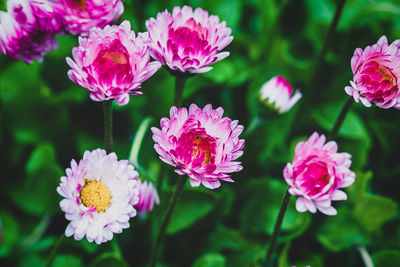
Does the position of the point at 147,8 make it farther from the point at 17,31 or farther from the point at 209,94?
A: the point at 17,31

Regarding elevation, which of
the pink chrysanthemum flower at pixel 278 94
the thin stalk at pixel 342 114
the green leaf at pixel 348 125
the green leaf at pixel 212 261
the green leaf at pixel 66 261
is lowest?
the green leaf at pixel 66 261

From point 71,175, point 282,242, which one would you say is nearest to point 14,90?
point 71,175

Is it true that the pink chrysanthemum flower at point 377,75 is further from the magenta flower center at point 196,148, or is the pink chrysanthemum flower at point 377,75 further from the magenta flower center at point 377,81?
the magenta flower center at point 196,148

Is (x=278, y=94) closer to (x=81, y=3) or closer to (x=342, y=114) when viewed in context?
(x=342, y=114)

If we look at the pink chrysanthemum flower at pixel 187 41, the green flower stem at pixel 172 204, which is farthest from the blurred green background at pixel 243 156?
the pink chrysanthemum flower at pixel 187 41

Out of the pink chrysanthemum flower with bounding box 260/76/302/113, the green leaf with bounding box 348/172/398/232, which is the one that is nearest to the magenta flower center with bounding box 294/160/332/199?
the pink chrysanthemum flower with bounding box 260/76/302/113

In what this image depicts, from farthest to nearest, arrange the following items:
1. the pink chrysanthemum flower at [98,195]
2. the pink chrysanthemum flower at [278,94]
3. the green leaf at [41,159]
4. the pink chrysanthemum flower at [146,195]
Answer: the green leaf at [41,159] < the pink chrysanthemum flower at [278,94] < the pink chrysanthemum flower at [146,195] < the pink chrysanthemum flower at [98,195]

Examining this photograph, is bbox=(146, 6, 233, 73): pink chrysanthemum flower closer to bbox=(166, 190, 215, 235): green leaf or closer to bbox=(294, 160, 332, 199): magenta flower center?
bbox=(294, 160, 332, 199): magenta flower center
